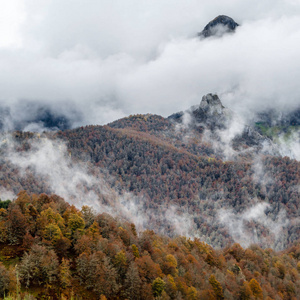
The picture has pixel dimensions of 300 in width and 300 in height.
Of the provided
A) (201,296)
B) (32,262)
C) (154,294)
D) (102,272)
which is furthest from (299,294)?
(32,262)

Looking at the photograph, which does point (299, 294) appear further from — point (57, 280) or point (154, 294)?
point (57, 280)

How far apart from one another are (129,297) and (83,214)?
46.8 meters

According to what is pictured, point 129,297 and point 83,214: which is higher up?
point 83,214

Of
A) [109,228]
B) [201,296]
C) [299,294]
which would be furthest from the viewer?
[299,294]

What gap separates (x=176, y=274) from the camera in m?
107

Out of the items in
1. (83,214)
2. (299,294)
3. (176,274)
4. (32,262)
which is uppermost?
(83,214)

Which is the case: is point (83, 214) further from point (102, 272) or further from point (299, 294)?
point (299, 294)

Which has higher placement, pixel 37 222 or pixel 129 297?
pixel 37 222

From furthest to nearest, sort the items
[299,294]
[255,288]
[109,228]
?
[299,294] → [109,228] → [255,288]

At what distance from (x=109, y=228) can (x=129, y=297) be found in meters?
36.3

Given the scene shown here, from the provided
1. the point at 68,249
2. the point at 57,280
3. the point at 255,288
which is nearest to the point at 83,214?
the point at 68,249

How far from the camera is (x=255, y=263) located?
15400 centimetres

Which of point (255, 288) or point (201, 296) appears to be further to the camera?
point (255, 288)

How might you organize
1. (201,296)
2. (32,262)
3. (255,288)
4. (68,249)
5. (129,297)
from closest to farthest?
1. (32,262)
2. (129,297)
3. (201,296)
4. (68,249)
5. (255,288)
